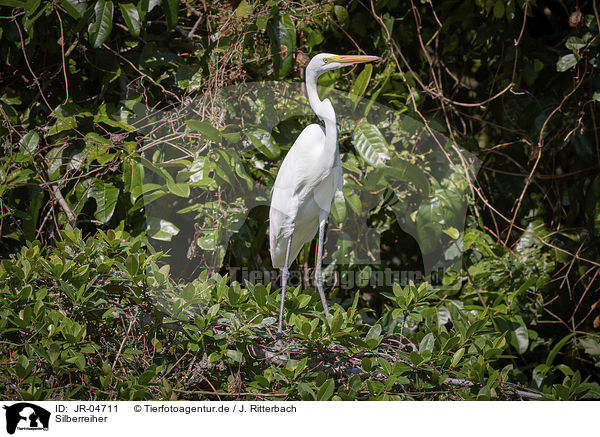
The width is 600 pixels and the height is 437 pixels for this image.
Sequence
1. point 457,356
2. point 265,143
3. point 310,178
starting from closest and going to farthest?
point 457,356 → point 310,178 → point 265,143

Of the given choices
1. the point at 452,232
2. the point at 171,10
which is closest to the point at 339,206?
the point at 452,232

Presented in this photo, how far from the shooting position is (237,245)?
5.59 feet

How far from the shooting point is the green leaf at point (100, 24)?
61.6 inches

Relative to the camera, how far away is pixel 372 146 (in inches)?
66.0

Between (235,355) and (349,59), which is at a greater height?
(349,59)

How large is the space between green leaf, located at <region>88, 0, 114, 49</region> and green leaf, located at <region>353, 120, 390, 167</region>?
845 millimetres

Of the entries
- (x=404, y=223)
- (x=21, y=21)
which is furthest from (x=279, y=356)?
(x=21, y=21)

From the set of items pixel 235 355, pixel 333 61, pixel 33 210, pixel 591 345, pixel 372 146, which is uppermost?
pixel 333 61

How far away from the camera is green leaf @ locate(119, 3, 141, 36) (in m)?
1.60

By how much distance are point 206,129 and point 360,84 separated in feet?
1.83

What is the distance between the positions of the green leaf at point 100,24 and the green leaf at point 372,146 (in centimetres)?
85

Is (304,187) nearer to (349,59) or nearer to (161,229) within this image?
(349,59)

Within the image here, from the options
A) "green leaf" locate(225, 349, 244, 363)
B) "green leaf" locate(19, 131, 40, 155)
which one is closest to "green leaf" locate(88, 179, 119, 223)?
"green leaf" locate(19, 131, 40, 155)
